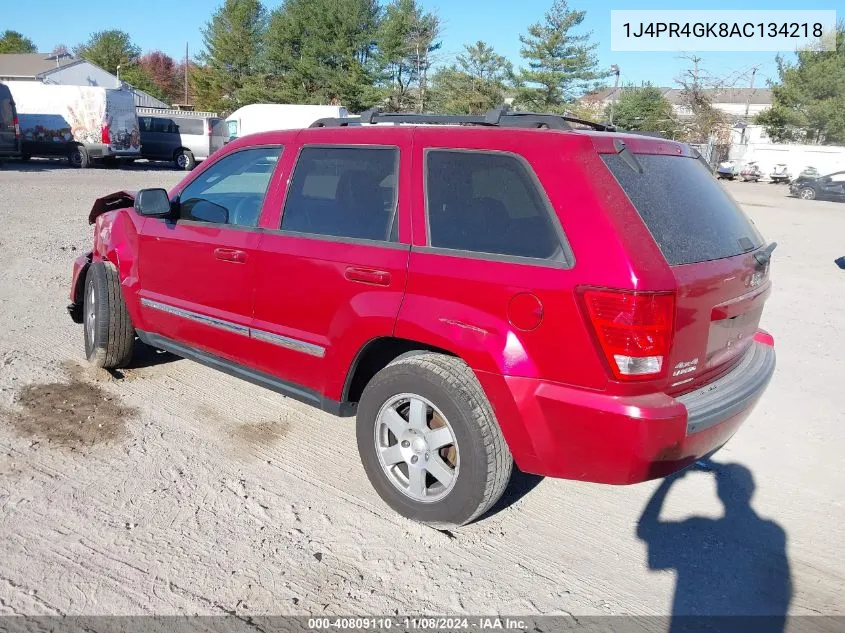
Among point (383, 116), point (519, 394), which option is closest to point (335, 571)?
point (519, 394)

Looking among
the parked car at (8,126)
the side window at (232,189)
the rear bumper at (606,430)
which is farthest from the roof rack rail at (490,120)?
the parked car at (8,126)

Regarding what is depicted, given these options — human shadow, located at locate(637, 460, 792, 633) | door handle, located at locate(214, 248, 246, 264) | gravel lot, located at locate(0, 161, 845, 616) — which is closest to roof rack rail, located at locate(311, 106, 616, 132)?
door handle, located at locate(214, 248, 246, 264)

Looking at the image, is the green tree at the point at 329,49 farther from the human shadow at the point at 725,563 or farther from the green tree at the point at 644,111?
the human shadow at the point at 725,563

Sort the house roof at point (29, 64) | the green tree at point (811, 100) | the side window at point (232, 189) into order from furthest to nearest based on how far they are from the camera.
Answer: the house roof at point (29, 64) < the green tree at point (811, 100) < the side window at point (232, 189)

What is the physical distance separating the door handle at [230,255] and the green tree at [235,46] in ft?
186

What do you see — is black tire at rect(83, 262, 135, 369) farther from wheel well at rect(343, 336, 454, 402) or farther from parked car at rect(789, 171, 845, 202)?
parked car at rect(789, 171, 845, 202)

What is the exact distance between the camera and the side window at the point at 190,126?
27156mm

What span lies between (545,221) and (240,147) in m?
2.14

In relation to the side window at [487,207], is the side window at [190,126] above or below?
above

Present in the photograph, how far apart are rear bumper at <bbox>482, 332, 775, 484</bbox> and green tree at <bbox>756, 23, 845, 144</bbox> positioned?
52343 mm

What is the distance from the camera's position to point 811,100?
159ft

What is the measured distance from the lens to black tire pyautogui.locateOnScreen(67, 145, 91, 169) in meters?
24.3

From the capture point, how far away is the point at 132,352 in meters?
4.99

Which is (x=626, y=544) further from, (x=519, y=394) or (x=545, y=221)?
(x=545, y=221)
